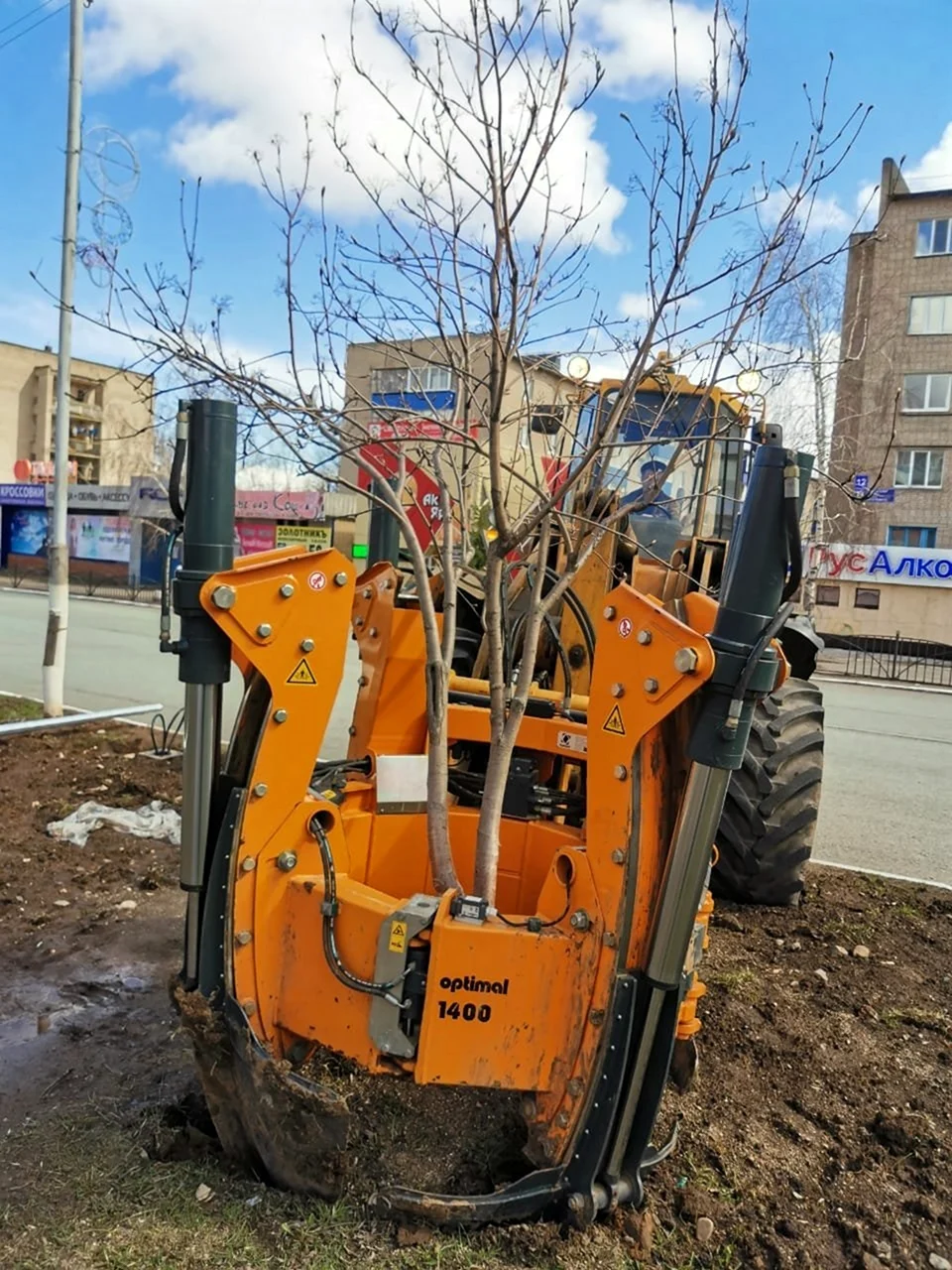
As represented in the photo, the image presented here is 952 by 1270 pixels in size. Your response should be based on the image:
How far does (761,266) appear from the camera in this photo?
302 centimetres

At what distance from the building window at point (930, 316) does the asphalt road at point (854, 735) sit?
1725 centimetres

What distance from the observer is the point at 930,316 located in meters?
32.4

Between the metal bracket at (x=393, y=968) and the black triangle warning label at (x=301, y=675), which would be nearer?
the metal bracket at (x=393, y=968)

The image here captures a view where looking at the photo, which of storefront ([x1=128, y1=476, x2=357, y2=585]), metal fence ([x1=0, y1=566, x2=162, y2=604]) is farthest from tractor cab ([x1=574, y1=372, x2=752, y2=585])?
metal fence ([x1=0, y1=566, x2=162, y2=604])

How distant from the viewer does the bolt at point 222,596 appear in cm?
248

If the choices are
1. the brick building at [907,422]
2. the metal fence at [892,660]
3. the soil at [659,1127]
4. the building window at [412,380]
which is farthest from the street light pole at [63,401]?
the brick building at [907,422]

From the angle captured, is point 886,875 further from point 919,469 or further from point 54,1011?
point 919,469

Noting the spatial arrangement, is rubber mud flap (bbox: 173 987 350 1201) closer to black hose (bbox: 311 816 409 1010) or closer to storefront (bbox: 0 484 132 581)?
black hose (bbox: 311 816 409 1010)

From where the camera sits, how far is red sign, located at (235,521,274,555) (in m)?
39.3

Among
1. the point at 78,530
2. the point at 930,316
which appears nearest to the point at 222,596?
the point at 930,316

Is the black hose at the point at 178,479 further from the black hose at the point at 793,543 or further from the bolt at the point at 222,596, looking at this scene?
the black hose at the point at 793,543

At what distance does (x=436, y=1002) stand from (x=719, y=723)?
990 mm

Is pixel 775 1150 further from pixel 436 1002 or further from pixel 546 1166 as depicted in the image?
pixel 436 1002

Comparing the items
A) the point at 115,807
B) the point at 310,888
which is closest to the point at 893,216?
the point at 115,807
